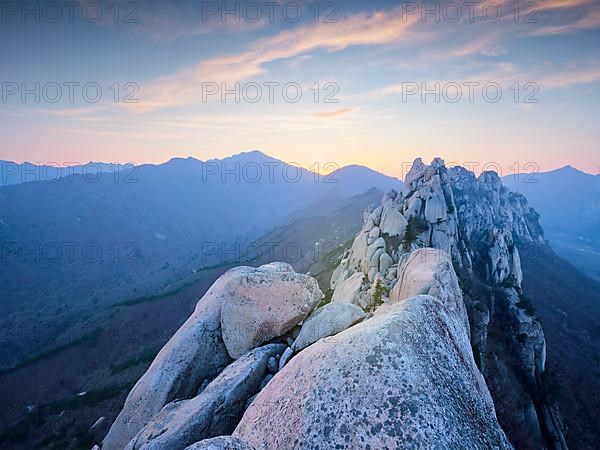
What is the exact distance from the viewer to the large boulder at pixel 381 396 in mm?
7672

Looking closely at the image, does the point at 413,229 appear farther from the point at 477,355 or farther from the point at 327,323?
the point at 327,323

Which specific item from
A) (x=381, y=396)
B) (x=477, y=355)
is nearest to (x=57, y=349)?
(x=477, y=355)

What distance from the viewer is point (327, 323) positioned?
568 inches

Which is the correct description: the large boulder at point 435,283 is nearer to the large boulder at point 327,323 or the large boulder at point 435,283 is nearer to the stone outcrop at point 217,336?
the large boulder at point 327,323

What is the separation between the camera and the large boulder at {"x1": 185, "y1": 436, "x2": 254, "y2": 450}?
7129 millimetres

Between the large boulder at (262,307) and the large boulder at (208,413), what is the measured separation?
1890 millimetres

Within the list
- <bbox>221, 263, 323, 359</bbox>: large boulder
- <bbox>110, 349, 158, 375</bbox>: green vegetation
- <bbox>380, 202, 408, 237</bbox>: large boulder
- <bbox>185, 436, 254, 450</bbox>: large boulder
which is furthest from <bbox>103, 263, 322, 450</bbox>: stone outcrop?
<bbox>110, 349, 158, 375</bbox>: green vegetation

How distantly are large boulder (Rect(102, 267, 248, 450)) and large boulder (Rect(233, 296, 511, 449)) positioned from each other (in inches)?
263

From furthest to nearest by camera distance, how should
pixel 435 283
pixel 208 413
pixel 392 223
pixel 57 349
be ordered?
1. pixel 57 349
2. pixel 392 223
3. pixel 435 283
4. pixel 208 413

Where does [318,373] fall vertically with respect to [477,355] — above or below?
above

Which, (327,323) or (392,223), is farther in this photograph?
(392,223)

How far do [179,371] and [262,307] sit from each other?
14.8 ft

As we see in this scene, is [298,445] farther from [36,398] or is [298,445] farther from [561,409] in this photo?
[36,398]

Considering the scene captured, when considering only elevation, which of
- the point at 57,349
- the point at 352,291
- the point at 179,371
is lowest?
the point at 57,349
